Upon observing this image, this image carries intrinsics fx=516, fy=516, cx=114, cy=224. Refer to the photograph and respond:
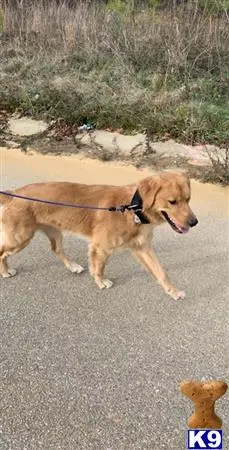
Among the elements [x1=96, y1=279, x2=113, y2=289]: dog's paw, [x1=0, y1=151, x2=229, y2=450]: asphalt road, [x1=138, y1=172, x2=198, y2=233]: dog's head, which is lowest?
[x1=0, y1=151, x2=229, y2=450]: asphalt road

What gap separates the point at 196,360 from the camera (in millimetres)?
3367

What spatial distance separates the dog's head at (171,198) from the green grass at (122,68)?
3.30 metres

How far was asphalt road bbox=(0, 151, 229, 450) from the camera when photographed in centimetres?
283

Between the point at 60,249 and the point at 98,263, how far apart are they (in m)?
0.49

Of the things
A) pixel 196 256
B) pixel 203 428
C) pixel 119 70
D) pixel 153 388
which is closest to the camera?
pixel 203 428

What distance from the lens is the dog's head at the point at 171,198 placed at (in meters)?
3.59

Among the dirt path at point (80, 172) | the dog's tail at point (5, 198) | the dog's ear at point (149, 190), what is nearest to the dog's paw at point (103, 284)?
the dog's ear at point (149, 190)

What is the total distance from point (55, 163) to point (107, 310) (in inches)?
128

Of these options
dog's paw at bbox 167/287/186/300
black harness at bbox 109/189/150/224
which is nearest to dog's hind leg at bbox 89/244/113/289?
black harness at bbox 109/189/150/224

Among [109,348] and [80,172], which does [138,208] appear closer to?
[109,348]

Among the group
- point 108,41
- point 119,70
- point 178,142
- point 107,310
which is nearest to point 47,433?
point 107,310

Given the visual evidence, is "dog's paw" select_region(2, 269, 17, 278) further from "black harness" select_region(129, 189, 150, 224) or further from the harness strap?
"black harness" select_region(129, 189, 150, 224)

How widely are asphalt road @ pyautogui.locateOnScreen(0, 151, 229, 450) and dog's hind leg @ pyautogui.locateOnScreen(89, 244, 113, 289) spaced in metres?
0.08

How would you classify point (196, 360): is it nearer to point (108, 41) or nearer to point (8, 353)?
point (8, 353)
